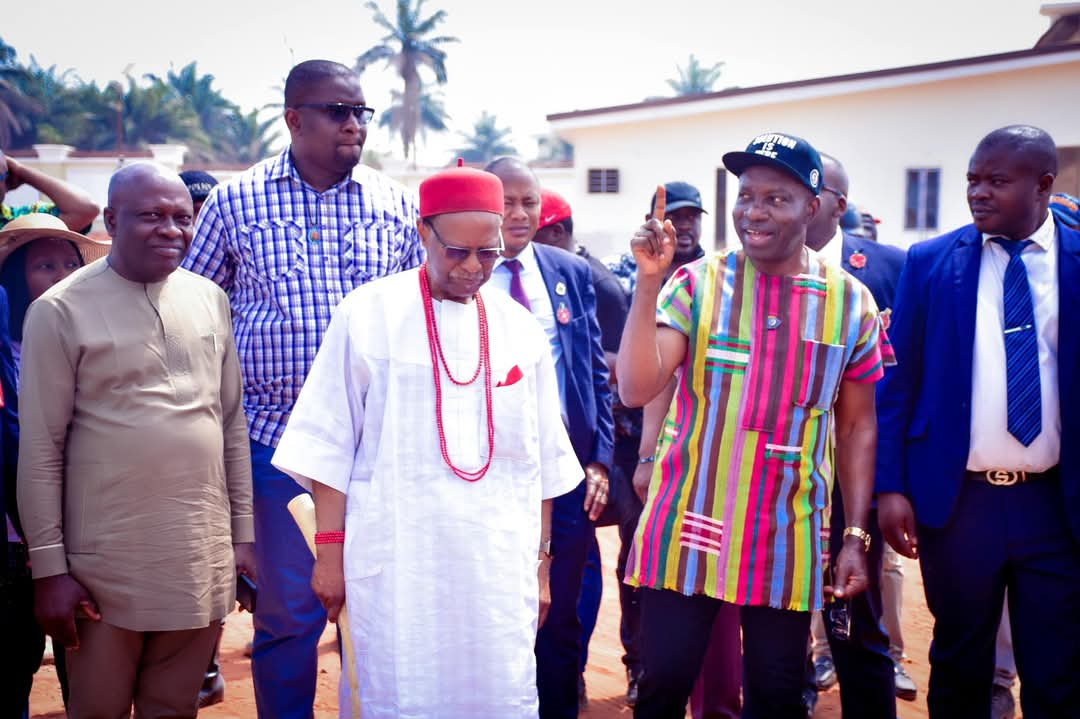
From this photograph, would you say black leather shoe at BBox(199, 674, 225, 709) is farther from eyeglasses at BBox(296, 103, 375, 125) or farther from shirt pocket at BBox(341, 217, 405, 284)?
eyeglasses at BBox(296, 103, 375, 125)

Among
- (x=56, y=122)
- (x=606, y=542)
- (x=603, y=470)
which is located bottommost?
(x=606, y=542)

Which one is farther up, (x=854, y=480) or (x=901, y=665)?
(x=854, y=480)

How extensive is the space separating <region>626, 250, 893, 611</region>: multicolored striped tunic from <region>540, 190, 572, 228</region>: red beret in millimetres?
2189

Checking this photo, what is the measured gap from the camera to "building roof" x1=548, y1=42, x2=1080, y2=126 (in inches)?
660

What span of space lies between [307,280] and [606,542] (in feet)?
18.2

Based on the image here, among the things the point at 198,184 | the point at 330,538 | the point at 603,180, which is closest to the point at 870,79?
the point at 603,180

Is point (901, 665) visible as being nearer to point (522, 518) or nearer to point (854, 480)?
point (854, 480)

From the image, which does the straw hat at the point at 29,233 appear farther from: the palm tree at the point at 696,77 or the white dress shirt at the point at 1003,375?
the palm tree at the point at 696,77

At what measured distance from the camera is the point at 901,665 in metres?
5.81

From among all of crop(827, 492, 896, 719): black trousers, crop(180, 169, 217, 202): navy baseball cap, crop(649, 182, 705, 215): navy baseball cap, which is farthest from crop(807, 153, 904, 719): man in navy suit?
crop(180, 169, 217, 202): navy baseball cap

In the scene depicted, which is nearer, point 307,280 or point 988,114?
point 307,280

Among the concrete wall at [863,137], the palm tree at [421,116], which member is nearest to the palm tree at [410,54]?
the palm tree at [421,116]

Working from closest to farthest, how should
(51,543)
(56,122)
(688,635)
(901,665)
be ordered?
(51,543) → (688,635) → (901,665) → (56,122)

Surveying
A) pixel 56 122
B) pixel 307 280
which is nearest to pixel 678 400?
pixel 307 280
